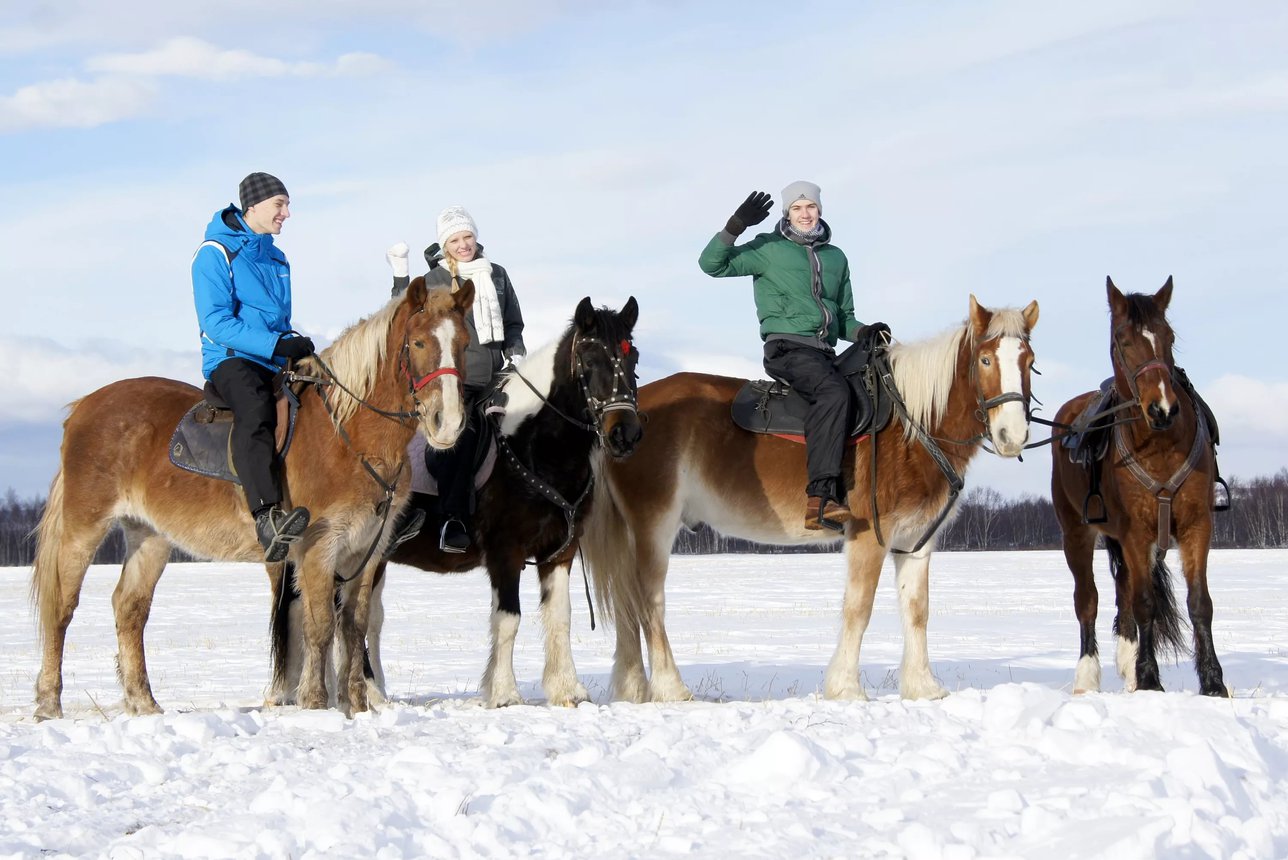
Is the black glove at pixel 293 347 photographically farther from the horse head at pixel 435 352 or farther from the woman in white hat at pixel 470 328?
the woman in white hat at pixel 470 328

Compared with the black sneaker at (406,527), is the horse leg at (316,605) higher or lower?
lower

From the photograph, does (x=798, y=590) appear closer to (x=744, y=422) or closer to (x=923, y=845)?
(x=744, y=422)

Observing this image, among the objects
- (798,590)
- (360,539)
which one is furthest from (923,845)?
(798,590)

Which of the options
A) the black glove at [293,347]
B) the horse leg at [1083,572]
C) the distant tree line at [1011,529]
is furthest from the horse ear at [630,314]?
the distant tree line at [1011,529]

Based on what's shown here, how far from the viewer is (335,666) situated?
28.4 ft

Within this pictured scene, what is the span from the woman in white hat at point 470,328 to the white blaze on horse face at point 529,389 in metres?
0.21

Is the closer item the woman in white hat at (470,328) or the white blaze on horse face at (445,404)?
the white blaze on horse face at (445,404)

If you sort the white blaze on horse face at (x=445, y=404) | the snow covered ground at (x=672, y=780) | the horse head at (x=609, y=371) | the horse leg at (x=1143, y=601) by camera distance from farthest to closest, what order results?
the horse leg at (x=1143, y=601) < the horse head at (x=609, y=371) < the white blaze on horse face at (x=445, y=404) < the snow covered ground at (x=672, y=780)

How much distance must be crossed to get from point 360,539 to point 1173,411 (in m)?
5.41

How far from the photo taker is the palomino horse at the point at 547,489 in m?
8.41

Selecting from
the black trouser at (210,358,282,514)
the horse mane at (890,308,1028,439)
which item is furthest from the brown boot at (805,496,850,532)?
the black trouser at (210,358,282,514)

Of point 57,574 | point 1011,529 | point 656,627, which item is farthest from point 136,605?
point 1011,529

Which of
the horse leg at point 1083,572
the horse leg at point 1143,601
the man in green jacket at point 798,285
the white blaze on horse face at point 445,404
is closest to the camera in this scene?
the white blaze on horse face at point 445,404

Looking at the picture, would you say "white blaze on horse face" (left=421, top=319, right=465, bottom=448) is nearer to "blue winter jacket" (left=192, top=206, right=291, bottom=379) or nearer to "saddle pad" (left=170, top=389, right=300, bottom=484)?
"saddle pad" (left=170, top=389, right=300, bottom=484)
